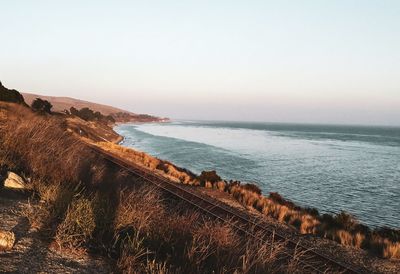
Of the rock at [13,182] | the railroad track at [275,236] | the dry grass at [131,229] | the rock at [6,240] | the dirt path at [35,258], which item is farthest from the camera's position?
the rock at [13,182]

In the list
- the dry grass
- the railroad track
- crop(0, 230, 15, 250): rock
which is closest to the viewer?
crop(0, 230, 15, 250): rock

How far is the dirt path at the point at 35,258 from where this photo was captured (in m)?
5.10

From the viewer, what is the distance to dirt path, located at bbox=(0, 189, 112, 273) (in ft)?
16.7

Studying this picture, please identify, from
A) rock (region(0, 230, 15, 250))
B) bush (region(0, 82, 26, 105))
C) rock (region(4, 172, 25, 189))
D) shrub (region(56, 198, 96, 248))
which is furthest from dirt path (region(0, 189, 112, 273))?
bush (region(0, 82, 26, 105))

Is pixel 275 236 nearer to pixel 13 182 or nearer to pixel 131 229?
pixel 131 229

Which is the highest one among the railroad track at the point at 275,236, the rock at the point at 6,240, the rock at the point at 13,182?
the rock at the point at 13,182

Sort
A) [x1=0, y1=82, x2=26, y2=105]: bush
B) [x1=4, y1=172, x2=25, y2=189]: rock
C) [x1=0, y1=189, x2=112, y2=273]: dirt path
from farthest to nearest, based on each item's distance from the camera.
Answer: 1. [x1=0, y1=82, x2=26, y2=105]: bush
2. [x1=4, y1=172, x2=25, y2=189]: rock
3. [x1=0, y1=189, x2=112, y2=273]: dirt path

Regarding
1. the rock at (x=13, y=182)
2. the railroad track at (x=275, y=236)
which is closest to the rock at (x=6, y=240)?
the rock at (x=13, y=182)

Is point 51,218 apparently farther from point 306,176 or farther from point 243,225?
point 306,176

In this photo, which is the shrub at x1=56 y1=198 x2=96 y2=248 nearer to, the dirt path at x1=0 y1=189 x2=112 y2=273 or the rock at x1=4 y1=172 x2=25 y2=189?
the dirt path at x1=0 y1=189 x2=112 y2=273

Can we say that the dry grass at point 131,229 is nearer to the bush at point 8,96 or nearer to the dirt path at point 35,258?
the dirt path at point 35,258

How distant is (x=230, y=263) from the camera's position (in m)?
5.57

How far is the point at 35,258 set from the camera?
5.43m

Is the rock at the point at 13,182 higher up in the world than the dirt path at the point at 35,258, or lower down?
higher up
